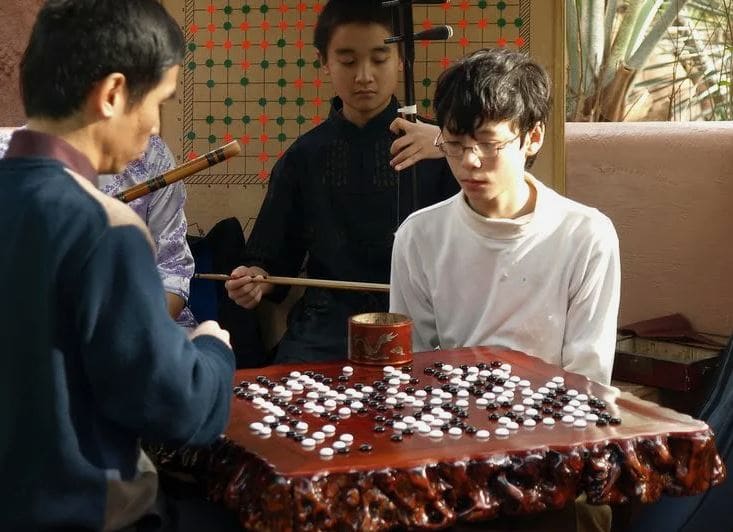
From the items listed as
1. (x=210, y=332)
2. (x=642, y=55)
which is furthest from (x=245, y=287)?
(x=642, y=55)

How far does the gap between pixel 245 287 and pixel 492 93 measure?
1138 millimetres

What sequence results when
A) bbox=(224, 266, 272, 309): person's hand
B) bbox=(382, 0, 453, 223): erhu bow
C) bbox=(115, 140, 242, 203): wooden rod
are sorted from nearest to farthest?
bbox=(115, 140, 242, 203): wooden rod < bbox=(382, 0, 453, 223): erhu bow < bbox=(224, 266, 272, 309): person's hand

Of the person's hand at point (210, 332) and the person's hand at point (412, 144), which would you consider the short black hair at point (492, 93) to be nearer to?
the person's hand at point (412, 144)

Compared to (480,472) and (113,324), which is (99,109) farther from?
(480,472)

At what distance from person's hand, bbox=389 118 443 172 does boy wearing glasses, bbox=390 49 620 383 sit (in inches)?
17.2

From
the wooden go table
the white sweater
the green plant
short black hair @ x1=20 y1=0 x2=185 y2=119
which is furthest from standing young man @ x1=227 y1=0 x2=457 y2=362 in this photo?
the green plant

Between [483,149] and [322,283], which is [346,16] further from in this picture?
[483,149]

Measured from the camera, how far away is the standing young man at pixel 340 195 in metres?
3.22

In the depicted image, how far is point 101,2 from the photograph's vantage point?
160cm

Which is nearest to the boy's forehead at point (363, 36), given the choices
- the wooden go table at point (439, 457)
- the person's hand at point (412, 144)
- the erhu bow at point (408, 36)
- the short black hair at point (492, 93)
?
the erhu bow at point (408, 36)

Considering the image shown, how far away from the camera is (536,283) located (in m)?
2.49

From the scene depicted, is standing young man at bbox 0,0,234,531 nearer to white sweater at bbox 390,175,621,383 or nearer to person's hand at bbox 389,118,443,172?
white sweater at bbox 390,175,621,383

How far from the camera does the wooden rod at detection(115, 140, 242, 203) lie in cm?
214

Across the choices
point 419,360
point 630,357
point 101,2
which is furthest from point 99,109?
point 630,357
